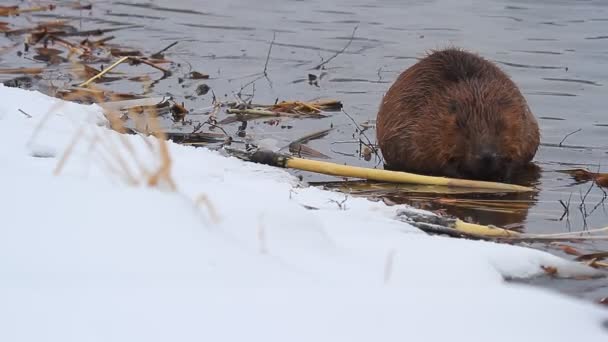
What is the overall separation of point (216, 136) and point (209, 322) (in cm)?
377

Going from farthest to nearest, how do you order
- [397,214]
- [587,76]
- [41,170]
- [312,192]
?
[587,76] < [312,192] < [397,214] < [41,170]

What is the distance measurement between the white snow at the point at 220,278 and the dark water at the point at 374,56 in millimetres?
1513

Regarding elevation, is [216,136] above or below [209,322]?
below

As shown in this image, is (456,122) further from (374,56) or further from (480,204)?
(374,56)

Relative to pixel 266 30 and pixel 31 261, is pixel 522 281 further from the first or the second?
pixel 266 30

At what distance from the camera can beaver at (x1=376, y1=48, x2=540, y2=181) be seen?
203 inches

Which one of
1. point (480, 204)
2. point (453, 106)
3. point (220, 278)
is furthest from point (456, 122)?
point (220, 278)

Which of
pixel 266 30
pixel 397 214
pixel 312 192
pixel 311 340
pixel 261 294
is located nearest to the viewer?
pixel 311 340

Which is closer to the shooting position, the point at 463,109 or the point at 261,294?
the point at 261,294

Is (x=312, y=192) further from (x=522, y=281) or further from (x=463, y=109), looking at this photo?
(x=463, y=109)

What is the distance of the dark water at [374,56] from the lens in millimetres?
5621

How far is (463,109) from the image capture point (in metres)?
5.24

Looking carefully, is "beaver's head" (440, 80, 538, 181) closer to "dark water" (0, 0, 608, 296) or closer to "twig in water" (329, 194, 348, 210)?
"dark water" (0, 0, 608, 296)

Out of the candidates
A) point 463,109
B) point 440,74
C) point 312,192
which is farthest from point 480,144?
point 312,192
